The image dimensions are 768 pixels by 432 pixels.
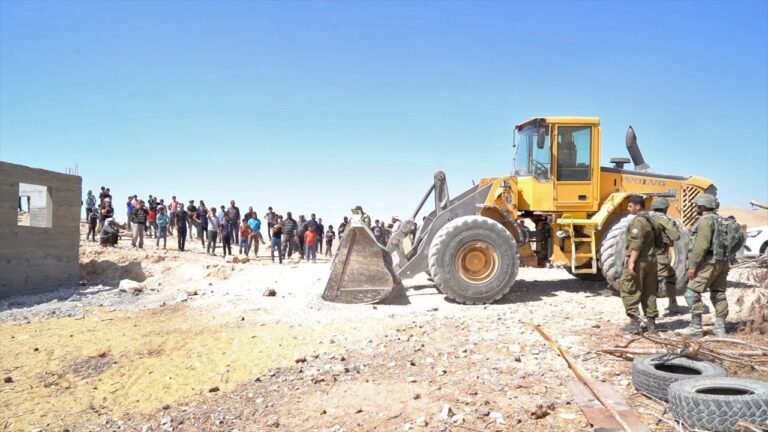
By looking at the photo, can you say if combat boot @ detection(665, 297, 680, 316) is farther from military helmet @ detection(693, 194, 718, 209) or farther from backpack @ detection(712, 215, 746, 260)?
military helmet @ detection(693, 194, 718, 209)

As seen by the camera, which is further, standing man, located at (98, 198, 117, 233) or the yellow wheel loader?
standing man, located at (98, 198, 117, 233)

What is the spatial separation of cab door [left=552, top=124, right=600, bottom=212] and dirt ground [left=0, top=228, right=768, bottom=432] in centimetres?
170

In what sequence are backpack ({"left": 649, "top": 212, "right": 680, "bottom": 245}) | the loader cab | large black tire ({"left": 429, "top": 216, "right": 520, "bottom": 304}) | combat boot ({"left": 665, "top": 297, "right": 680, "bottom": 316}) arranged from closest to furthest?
backpack ({"left": 649, "top": 212, "right": 680, "bottom": 245}), combat boot ({"left": 665, "top": 297, "right": 680, "bottom": 316}), large black tire ({"left": 429, "top": 216, "right": 520, "bottom": 304}), the loader cab

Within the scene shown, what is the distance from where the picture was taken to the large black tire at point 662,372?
400 centimetres

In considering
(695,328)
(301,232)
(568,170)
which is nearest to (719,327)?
(695,328)

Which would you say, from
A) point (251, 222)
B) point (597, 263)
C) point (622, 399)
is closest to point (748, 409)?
point (622, 399)

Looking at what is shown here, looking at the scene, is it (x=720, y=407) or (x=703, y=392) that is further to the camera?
(x=703, y=392)

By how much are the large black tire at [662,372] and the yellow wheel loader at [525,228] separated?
11.8 feet

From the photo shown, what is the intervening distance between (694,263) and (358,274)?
476 centimetres

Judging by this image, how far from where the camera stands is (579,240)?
8914mm

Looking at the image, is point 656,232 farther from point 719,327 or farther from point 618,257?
point 618,257

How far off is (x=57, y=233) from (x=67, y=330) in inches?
192

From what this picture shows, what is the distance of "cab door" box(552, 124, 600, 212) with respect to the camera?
29.8 feet

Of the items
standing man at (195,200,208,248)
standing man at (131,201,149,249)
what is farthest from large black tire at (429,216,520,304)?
standing man at (195,200,208,248)
